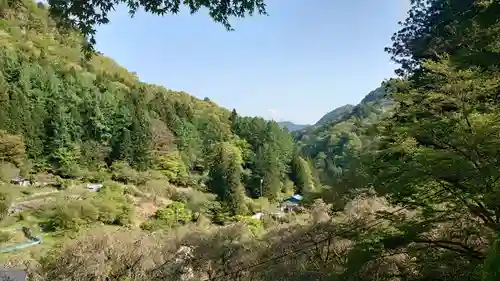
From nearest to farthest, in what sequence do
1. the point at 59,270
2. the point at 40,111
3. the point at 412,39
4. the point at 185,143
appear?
the point at 59,270 < the point at 412,39 < the point at 40,111 < the point at 185,143

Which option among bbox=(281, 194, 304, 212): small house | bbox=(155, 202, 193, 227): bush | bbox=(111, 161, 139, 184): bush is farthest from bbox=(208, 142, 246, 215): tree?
bbox=(111, 161, 139, 184): bush

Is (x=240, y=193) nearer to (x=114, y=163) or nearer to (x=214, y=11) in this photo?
(x=114, y=163)

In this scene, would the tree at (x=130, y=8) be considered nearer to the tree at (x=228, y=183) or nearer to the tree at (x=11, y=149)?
the tree at (x=228, y=183)

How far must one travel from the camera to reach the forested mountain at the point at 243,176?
17.0ft

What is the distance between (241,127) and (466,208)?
63.2 metres

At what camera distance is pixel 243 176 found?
168ft

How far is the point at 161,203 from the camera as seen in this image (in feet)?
131

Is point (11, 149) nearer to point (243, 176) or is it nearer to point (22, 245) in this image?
point (22, 245)

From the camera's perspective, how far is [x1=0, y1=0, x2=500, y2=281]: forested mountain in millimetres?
5191

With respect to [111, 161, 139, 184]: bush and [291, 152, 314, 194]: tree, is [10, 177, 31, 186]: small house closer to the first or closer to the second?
[111, 161, 139, 184]: bush

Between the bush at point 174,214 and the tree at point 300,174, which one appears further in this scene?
the tree at point 300,174

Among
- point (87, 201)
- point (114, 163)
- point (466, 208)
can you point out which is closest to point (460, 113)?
point (466, 208)

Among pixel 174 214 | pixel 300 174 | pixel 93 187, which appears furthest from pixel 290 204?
pixel 93 187

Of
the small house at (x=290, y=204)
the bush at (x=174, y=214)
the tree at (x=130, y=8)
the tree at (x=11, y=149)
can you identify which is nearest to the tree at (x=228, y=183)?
the small house at (x=290, y=204)
